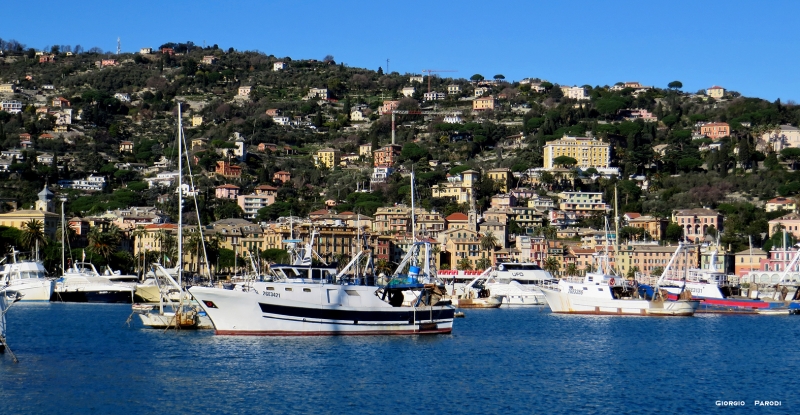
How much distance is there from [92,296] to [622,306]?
45027 millimetres

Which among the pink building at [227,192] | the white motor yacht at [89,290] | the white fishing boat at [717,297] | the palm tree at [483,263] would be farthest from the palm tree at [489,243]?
the white motor yacht at [89,290]

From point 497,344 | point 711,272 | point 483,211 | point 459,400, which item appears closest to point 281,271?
point 497,344

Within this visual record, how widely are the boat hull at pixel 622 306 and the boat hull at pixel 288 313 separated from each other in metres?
25.8

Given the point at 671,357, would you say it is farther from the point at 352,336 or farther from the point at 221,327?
the point at 221,327

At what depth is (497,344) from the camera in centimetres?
5784

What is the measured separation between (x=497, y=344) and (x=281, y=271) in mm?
10826

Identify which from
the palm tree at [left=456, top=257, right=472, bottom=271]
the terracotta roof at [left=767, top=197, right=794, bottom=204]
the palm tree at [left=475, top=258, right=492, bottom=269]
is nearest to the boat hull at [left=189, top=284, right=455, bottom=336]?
the palm tree at [left=456, top=257, right=472, bottom=271]

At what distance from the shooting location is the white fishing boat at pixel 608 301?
78.1 m

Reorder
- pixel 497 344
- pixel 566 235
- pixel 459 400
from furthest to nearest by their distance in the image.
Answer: pixel 566 235
pixel 497 344
pixel 459 400

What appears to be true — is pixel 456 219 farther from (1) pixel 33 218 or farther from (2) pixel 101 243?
(2) pixel 101 243

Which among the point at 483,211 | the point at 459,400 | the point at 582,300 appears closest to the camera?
the point at 459,400

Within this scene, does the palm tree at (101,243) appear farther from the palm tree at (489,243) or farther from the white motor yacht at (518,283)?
the palm tree at (489,243)

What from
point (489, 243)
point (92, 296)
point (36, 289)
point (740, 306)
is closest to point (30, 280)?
point (36, 289)

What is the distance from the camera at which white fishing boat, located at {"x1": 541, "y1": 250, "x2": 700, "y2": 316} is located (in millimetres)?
78062
